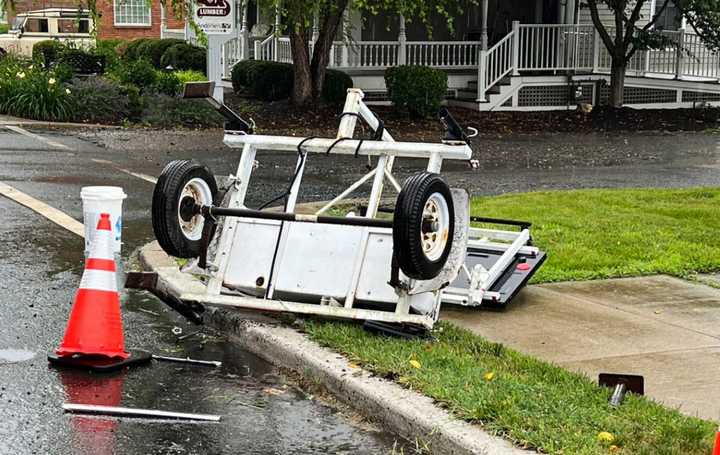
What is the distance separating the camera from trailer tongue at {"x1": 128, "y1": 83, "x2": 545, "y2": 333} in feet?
20.1

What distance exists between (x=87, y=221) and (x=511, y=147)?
13484 millimetres

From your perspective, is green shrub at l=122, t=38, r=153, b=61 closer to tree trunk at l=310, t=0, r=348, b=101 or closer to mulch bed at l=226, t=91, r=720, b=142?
mulch bed at l=226, t=91, r=720, b=142

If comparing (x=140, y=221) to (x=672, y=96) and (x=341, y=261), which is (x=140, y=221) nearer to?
(x=341, y=261)

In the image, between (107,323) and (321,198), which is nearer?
(107,323)

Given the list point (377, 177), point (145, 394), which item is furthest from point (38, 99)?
point (145, 394)

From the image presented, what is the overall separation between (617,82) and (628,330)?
19.0m

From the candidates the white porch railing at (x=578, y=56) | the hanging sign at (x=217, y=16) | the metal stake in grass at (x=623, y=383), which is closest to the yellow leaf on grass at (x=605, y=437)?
the metal stake in grass at (x=623, y=383)

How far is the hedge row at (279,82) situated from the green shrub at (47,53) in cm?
451

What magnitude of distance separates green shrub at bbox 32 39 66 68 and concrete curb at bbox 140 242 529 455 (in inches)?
729

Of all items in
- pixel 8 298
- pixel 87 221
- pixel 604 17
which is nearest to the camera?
pixel 87 221

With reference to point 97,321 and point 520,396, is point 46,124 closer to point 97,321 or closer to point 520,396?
point 97,321

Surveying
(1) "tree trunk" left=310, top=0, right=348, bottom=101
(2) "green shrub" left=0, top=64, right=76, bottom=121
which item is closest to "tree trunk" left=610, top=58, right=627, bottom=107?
(1) "tree trunk" left=310, top=0, right=348, bottom=101

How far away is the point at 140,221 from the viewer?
10.4m

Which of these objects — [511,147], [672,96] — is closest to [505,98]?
[672,96]
